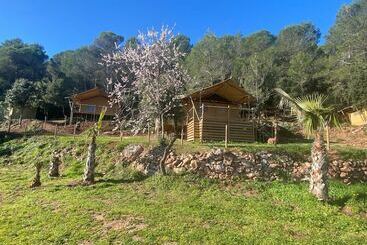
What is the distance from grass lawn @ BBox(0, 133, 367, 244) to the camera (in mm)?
10680

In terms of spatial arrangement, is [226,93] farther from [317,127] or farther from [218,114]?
[317,127]

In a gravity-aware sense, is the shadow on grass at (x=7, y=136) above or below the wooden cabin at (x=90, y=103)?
below

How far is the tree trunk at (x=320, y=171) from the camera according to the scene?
43.1 feet

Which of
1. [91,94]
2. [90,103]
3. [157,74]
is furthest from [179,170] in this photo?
[90,103]

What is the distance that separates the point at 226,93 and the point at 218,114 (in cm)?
171

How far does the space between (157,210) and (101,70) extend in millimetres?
46627

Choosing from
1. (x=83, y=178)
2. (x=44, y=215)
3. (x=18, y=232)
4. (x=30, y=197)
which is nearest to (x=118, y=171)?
(x=83, y=178)

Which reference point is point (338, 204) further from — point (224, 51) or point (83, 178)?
point (224, 51)

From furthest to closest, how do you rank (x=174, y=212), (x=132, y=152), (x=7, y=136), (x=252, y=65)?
(x=252, y=65)
(x=7, y=136)
(x=132, y=152)
(x=174, y=212)

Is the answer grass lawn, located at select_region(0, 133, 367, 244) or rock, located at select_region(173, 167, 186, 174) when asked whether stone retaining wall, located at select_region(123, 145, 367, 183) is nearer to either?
rock, located at select_region(173, 167, 186, 174)

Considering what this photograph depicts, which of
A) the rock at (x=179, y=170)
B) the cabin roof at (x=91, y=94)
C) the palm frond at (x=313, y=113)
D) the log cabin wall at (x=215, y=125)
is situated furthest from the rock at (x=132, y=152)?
the cabin roof at (x=91, y=94)

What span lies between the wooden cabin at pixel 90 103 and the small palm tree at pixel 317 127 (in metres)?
31.4

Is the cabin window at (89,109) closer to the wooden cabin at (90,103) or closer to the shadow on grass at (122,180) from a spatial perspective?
the wooden cabin at (90,103)

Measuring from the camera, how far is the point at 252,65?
130ft
